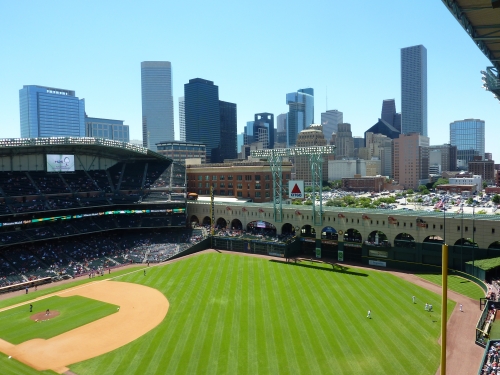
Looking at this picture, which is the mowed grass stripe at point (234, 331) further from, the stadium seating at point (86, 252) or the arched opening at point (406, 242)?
the arched opening at point (406, 242)

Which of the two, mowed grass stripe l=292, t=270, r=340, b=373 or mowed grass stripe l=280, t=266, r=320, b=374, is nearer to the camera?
mowed grass stripe l=280, t=266, r=320, b=374

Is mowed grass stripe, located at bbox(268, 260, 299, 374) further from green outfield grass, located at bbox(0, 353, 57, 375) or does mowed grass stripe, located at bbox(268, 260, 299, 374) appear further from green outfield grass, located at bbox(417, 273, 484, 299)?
green outfield grass, located at bbox(417, 273, 484, 299)

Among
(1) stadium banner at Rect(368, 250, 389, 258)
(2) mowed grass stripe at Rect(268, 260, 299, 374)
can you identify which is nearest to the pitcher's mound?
(2) mowed grass stripe at Rect(268, 260, 299, 374)

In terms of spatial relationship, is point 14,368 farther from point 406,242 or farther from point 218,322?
point 406,242

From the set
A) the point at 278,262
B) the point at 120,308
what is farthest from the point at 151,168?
the point at 120,308

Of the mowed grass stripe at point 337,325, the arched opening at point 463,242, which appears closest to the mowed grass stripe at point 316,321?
the mowed grass stripe at point 337,325

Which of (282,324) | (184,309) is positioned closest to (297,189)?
(184,309)
